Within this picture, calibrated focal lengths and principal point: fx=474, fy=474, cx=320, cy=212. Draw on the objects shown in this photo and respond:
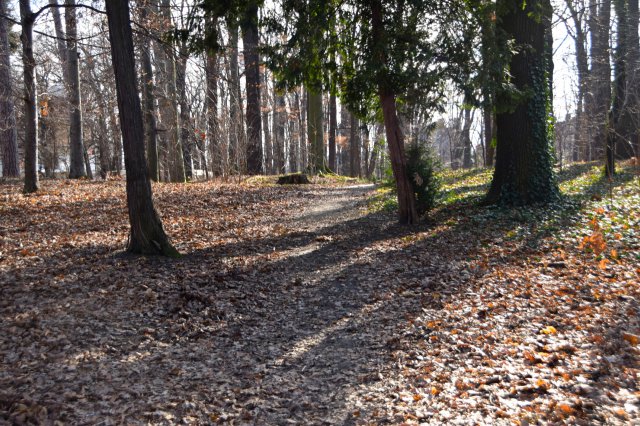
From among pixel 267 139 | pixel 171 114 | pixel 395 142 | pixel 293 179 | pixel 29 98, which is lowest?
pixel 293 179

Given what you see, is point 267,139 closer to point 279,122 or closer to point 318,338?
point 279,122

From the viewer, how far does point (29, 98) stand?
1125 centimetres

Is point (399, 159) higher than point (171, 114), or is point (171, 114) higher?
point (171, 114)

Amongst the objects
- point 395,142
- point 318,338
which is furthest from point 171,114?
point 318,338

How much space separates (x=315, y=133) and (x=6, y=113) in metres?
11.8

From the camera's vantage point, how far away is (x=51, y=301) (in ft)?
18.3

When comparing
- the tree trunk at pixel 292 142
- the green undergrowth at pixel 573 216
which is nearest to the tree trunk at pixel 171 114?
the green undergrowth at pixel 573 216

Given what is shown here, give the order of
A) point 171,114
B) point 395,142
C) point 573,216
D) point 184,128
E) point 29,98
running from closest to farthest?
point 573,216 → point 395,142 → point 29,98 → point 171,114 → point 184,128

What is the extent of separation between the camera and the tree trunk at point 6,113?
1454 cm

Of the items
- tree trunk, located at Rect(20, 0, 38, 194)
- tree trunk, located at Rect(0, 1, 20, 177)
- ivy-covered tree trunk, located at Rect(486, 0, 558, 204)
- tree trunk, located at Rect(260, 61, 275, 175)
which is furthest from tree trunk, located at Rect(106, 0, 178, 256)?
tree trunk, located at Rect(260, 61, 275, 175)

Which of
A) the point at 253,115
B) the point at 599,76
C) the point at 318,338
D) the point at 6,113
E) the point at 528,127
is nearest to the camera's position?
the point at 318,338

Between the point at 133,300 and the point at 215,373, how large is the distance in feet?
6.24

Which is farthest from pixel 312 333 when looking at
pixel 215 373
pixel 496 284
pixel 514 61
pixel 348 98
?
pixel 514 61

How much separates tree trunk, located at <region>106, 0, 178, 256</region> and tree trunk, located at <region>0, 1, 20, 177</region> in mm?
8930
